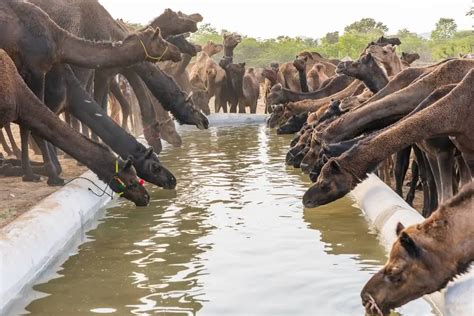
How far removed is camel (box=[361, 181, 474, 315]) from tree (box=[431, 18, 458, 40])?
97612 mm

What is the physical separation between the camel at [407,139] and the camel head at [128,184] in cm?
236

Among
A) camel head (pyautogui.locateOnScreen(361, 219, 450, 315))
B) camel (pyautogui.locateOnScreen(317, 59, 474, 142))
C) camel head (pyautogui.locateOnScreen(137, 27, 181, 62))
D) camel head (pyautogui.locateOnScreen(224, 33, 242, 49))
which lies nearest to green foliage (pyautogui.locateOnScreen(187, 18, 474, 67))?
camel head (pyautogui.locateOnScreen(224, 33, 242, 49))

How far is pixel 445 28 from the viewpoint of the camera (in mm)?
101750

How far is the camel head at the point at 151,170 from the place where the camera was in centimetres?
1130

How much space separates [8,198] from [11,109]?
1.85 metres

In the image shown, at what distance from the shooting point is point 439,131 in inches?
305

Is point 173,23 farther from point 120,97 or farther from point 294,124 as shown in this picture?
point 294,124

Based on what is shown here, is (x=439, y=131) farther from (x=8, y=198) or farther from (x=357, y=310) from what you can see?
(x=8, y=198)

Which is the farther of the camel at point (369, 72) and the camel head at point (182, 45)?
the camel head at point (182, 45)

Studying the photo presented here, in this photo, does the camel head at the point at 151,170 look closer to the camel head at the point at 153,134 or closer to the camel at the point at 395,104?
the camel at the point at 395,104

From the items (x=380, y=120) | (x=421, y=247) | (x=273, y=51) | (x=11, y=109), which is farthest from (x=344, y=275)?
(x=273, y=51)

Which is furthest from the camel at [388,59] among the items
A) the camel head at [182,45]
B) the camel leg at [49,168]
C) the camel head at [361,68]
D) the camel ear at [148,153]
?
the camel leg at [49,168]

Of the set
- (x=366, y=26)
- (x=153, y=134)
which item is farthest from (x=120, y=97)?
(x=366, y=26)

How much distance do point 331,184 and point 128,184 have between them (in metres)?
2.67
